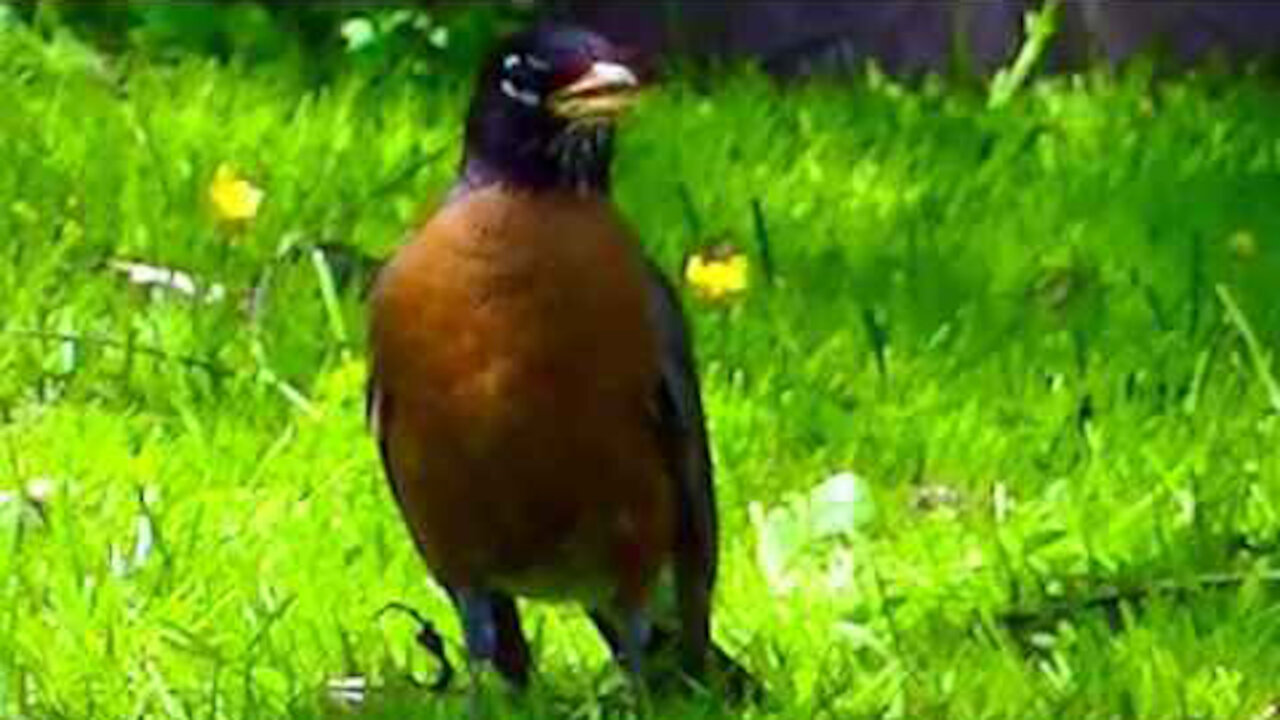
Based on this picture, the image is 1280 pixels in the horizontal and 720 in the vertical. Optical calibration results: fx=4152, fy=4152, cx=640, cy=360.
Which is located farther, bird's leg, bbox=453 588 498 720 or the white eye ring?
bird's leg, bbox=453 588 498 720

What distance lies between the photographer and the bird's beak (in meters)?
4.17

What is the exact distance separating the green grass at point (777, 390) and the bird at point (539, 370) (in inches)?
6.9

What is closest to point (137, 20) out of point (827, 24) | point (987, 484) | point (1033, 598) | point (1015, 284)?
point (827, 24)

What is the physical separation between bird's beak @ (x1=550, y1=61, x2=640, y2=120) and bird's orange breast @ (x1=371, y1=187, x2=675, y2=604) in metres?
0.11

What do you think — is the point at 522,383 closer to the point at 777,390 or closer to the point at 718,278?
the point at 777,390

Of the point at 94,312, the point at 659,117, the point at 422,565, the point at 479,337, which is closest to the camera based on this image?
the point at 479,337

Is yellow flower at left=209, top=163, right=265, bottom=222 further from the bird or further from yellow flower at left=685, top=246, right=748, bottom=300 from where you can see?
the bird

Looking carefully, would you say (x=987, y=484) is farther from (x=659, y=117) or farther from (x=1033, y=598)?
(x=659, y=117)

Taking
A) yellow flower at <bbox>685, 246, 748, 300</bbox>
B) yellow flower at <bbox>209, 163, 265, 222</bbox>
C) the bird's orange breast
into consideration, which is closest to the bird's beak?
the bird's orange breast

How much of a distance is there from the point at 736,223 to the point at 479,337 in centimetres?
220

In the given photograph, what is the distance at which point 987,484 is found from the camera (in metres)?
5.37

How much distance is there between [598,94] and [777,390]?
1.46 meters

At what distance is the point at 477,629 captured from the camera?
441 centimetres

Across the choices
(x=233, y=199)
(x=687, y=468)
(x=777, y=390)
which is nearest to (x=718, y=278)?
(x=777, y=390)
